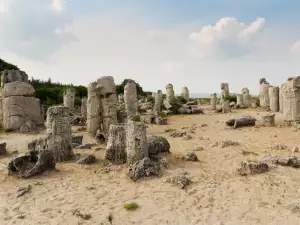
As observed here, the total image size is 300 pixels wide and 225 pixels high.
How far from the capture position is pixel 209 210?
314 inches

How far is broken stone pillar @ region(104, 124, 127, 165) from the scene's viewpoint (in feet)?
39.2

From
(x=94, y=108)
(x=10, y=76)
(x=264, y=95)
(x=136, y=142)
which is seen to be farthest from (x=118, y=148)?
(x=264, y=95)

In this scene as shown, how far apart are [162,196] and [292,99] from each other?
42.9 feet

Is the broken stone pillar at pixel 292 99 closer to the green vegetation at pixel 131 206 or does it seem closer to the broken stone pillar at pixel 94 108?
the broken stone pillar at pixel 94 108

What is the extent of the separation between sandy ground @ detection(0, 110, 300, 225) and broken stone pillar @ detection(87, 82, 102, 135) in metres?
6.14

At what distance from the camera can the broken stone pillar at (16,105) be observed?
21.4 m

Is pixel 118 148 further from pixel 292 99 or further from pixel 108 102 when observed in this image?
pixel 292 99

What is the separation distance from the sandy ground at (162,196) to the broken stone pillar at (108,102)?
5856 millimetres

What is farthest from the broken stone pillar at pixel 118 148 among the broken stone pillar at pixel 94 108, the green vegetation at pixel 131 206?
the broken stone pillar at pixel 94 108

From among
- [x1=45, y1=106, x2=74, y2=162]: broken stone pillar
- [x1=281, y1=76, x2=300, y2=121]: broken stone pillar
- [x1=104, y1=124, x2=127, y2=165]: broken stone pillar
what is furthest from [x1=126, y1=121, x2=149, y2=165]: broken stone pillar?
[x1=281, y1=76, x2=300, y2=121]: broken stone pillar

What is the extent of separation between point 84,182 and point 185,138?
7.76 metres

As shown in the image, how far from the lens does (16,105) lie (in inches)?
850

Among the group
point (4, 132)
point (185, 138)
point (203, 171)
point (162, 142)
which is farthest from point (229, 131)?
point (4, 132)

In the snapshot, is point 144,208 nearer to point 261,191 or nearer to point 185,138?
point 261,191
